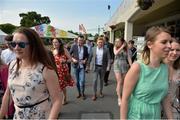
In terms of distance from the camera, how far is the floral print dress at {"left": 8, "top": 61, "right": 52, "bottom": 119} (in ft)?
11.0

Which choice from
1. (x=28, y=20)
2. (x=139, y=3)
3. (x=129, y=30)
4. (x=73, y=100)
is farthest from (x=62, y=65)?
(x=28, y=20)

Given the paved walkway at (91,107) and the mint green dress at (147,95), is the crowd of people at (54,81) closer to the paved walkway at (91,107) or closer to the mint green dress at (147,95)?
the mint green dress at (147,95)

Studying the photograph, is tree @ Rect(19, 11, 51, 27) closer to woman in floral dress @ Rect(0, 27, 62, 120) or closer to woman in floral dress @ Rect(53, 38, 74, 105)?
woman in floral dress @ Rect(53, 38, 74, 105)

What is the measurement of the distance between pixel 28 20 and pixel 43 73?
314ft

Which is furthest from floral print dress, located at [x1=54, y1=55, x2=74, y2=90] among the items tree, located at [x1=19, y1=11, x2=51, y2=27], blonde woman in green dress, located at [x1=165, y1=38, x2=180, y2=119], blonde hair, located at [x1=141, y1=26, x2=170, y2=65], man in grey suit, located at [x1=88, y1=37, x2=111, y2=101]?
tree, located at [x1=19, y1=11, x2=51, y2=27]

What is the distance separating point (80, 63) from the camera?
11047 millimetres

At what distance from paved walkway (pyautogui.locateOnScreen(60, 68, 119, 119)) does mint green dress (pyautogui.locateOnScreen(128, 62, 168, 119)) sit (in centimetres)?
496

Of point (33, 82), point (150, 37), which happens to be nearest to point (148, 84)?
point (150, 37)

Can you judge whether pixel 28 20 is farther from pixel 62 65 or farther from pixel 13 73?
pixel 13 73

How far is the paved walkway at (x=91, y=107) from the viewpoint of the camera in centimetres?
849

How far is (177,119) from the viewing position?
4438 mm

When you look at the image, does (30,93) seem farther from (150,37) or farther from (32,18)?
(32,18)

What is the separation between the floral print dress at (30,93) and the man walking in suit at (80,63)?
7.33 m

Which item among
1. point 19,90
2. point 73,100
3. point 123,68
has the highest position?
point 19,90
